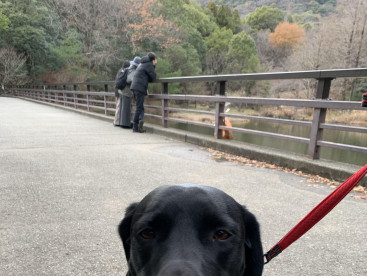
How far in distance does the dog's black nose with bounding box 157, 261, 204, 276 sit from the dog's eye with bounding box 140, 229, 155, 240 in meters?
0.21

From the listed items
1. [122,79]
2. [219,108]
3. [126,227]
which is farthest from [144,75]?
[126,227]

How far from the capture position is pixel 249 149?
5.23 meters

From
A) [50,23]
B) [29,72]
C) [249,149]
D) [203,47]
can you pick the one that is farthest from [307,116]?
[29,72]

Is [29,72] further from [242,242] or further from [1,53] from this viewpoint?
[242,242]

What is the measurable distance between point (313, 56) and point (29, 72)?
37203 millimetres

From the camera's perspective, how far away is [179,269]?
1063mm

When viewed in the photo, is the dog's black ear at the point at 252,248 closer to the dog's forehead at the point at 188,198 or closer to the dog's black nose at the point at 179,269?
the dog's forehead at the point at 188,198

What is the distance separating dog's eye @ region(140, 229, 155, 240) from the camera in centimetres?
129

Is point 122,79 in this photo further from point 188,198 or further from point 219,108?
point 188,198

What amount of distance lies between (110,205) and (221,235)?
2053mm

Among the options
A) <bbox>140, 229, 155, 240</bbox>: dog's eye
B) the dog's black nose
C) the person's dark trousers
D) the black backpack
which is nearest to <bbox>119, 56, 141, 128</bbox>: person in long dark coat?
the black backpack

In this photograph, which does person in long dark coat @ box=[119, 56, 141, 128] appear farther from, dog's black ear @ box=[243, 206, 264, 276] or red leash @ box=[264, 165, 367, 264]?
red leash @ box=[264, 165, 367, 264]

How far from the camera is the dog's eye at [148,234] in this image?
129 cm

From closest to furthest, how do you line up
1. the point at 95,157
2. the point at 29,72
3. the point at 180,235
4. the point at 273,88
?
the point at 180,235 → the point at 95,157 → the point at 29,72 → the point at 273,88
